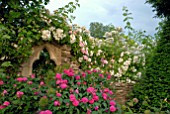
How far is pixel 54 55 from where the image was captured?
5.46m

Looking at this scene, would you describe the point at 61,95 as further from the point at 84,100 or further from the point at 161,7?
the point at 161,7

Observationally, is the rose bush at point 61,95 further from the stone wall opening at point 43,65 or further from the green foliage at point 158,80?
the stone wall opening at point 43,65

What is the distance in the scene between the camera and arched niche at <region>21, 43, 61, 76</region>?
4.93 meters

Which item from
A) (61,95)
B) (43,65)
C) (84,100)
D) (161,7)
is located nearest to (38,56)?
(43,65)

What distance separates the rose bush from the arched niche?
1.63 ft

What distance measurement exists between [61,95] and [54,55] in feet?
6.57

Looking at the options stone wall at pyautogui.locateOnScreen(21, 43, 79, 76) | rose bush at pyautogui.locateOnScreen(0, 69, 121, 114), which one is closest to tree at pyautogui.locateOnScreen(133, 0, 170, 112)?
rose bush at pyautogui.locateOnScreen(0, 69, 121, 114)

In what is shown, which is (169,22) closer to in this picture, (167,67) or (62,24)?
(167,67)

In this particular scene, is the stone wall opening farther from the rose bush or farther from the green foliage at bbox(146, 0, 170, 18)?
the green foliage at bbox(146, 0, 170, 18)

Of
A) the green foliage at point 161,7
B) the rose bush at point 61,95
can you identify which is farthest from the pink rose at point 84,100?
the green foliage at point 161,7

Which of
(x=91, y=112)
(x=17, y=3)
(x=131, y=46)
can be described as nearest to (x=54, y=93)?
(x=91, y=112)

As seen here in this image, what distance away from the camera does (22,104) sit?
158 inches

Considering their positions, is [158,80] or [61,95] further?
[158,80]

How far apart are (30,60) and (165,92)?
2481mm
